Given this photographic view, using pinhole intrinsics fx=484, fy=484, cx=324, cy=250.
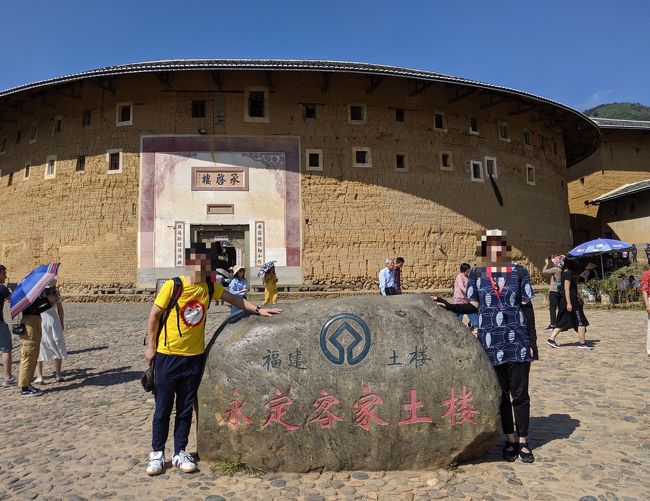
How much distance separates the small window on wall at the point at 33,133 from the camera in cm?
1911

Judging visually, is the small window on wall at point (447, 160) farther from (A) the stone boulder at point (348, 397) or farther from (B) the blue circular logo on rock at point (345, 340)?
(B) the blue circular logo on rock at point (345, 340)

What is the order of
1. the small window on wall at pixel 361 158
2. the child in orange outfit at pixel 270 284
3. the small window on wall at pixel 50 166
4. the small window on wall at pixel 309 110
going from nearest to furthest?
the child in orange outfit at pixel 270 284 < the small window on wall at pixel 309 110 < the small window on wall at pixel 361 158 < the small window on wall at pixel 50 166

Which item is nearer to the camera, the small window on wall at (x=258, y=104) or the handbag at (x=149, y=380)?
the handbag at (x=149, y=380)

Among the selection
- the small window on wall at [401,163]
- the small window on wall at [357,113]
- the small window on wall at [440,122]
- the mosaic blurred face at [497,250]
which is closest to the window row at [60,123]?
the small window on wall at [357,113]

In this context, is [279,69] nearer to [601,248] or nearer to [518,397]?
[601,248]

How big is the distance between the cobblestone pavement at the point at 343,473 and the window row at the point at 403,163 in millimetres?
12447

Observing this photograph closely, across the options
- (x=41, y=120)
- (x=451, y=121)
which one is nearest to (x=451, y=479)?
(x=451, y=121)

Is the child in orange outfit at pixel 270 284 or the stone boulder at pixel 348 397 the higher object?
the child in orange outfit at pixel 270 284

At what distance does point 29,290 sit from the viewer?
528cm

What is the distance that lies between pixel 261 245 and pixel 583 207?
2033 centimetres

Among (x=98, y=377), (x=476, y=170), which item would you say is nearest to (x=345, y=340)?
(x=98, y=377)

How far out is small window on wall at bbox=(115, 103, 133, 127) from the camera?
687 inches

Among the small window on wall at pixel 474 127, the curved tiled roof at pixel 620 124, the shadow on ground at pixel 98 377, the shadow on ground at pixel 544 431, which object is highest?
the curved tiled roof at pixel 620 124

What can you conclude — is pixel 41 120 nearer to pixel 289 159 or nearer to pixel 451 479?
pixel 289 159
